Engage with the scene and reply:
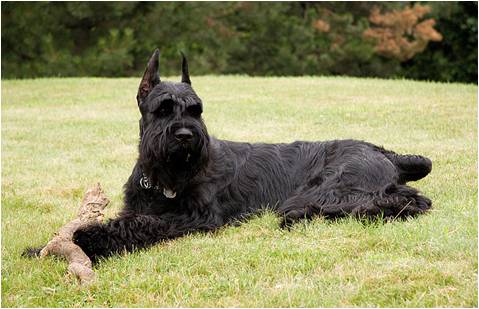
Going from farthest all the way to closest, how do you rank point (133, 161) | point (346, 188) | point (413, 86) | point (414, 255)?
1. point (413, 86)
2. point (133, 161)
3. point (346, 188)
4. point (414, 255)

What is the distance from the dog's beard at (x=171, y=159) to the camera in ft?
17.9

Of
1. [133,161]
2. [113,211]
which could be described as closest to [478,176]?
[113,211]

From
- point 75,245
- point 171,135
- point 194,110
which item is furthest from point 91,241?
point 194,110

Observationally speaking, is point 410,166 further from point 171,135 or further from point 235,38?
point 235,38

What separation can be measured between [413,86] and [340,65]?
11599 millimetres

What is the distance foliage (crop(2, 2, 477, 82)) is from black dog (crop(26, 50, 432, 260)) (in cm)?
1888

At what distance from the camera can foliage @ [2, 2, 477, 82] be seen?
25.1 metres

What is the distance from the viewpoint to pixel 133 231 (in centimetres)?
552

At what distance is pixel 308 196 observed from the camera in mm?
6453

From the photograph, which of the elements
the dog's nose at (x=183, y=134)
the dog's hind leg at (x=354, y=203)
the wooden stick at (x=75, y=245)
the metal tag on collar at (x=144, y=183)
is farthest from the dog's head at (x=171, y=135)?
the dog's hind leg at (x=354, y=203)

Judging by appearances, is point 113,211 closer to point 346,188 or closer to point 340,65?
point 346,188

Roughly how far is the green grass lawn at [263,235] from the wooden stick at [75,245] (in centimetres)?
10

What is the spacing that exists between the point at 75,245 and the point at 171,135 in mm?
1096

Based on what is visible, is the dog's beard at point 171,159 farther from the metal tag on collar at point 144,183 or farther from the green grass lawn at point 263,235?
the green grass lawn at point 263,235
